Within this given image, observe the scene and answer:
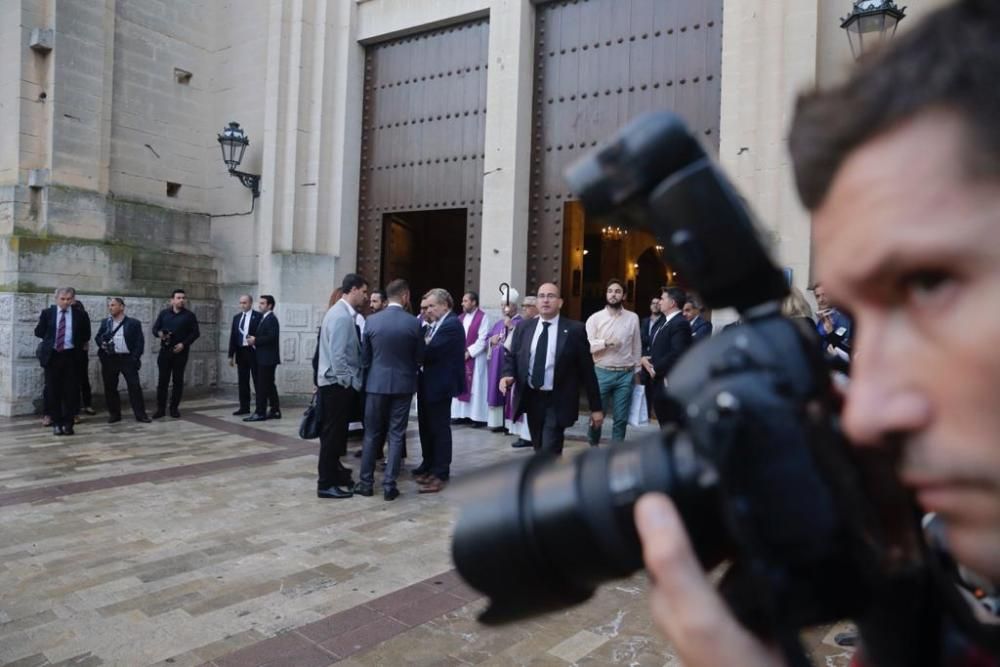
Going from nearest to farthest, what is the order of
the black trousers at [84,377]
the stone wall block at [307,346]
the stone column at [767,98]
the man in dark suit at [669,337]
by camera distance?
the man in dark suit at [669,337], the stone column at [767,98], the black trousers at [84,377], the stone wall block at [307,346]

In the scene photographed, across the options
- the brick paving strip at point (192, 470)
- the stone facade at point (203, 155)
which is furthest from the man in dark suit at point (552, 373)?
the stone facade at point (203, 155)

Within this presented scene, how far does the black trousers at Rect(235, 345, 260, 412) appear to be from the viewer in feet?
31.7

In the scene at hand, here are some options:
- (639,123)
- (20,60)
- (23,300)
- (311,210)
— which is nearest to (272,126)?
(311,210)

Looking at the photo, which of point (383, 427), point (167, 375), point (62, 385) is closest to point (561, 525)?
point (383, 427)

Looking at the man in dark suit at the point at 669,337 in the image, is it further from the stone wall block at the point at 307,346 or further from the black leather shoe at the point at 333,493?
the stone wall block at the point at 307,346

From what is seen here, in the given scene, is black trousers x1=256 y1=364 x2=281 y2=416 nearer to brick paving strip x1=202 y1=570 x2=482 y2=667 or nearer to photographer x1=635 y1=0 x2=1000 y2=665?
brick paving strip x1=202 y1=570 x2=482 y2=667

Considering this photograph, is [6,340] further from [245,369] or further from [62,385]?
[245,369]

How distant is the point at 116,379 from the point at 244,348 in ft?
5.24

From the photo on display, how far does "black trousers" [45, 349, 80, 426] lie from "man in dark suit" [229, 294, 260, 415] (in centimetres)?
197

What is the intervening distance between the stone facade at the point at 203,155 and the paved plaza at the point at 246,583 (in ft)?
13.7

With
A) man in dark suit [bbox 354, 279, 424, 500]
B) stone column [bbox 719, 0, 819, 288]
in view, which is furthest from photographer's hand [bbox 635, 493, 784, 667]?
stone column [bbox 719, 0, 819, 288]

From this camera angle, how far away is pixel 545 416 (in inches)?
223

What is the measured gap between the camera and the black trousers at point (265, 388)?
30.8ft

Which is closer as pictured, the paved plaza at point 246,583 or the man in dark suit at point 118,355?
the paved plaza at point 246,583
